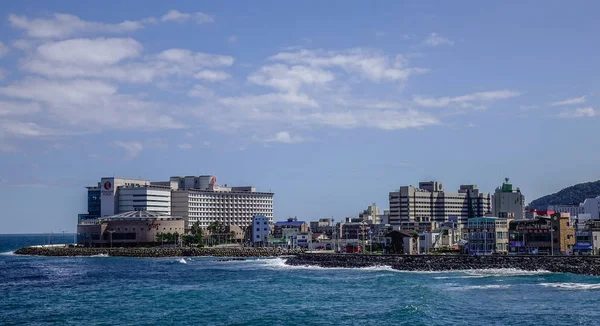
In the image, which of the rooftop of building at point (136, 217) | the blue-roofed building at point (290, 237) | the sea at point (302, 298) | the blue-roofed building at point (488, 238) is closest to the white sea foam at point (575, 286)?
the sea at point (302, 298)

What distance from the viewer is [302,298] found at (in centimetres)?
6981

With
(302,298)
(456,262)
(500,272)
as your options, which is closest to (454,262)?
(456,262)

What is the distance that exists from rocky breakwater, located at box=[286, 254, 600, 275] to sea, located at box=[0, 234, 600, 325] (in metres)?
3.69

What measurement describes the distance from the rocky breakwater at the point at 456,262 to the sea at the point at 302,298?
3.69 meters

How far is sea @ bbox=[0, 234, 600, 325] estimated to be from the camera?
56031mm

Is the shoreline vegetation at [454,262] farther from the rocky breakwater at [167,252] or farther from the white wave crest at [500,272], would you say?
the rocky breakwater at [167,252]

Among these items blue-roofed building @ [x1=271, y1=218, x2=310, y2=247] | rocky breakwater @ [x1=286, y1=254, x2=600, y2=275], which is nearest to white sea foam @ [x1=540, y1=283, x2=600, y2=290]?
rocky breakwater @ [x1=286, y1=254, x2=600, y2=275]

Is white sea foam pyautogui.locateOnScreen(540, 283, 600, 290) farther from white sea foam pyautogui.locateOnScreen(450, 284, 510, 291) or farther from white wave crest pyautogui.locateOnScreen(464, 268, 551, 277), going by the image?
white wave crest pyautogui.locateOnScreen(464, 268, 551, 277)

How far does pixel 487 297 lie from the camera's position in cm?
6694

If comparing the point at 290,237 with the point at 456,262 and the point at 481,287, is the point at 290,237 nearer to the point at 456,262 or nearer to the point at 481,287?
the point at 456,262

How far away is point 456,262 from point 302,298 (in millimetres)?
41904

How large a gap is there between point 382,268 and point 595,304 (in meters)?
49.0

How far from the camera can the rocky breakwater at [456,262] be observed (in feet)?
310

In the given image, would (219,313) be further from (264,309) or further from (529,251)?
(529,251)
